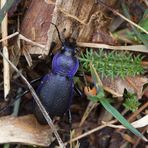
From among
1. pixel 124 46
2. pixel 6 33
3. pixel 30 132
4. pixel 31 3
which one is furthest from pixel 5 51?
pixel 124 46

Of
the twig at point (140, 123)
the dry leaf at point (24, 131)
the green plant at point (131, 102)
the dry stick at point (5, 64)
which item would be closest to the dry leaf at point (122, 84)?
the green plant at point (131, 102)

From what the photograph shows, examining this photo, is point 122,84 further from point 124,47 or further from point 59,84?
point 59,84

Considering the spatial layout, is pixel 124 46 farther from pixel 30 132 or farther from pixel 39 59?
pixel 30 132

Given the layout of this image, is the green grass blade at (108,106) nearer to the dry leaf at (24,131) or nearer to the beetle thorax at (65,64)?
the beetle thorax at (65,64)

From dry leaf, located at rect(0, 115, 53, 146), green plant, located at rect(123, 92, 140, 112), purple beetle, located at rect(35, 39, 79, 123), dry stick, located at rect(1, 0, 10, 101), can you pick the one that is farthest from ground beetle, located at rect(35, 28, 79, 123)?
green plant, located at rect(123, 92, 140, 112)

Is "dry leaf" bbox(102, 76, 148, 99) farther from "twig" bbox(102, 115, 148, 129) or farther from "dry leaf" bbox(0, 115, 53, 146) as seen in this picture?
"dry leaf" bbox(0, 115, 53, 146)

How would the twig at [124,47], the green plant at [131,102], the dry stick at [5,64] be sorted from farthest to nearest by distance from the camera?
1. the green plant at [131,102]
2. the twig at [124,47]
3. the dry stick at [5,64]
